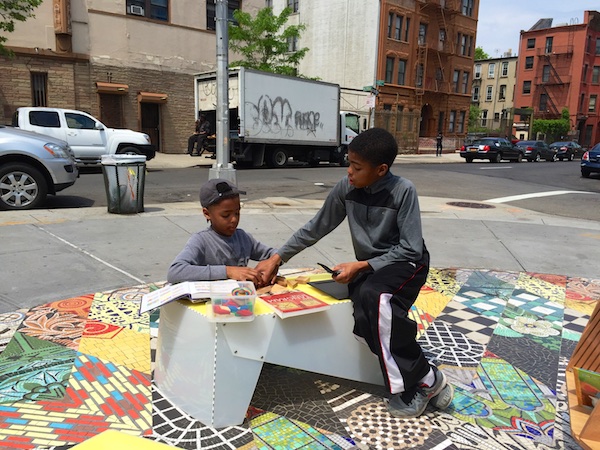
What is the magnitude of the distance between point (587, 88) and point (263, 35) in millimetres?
50703

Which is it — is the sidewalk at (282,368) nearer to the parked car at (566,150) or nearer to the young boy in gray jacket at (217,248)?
the young boy in gray jacket at (217,248)

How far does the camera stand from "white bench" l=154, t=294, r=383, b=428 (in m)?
2.47

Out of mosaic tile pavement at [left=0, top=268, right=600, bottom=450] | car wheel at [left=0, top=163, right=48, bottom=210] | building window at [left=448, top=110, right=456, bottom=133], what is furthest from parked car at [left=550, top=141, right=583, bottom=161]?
mosaic tile pavement at [left=0, top=268, right=600, bottom=450]

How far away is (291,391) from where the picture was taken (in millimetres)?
3025

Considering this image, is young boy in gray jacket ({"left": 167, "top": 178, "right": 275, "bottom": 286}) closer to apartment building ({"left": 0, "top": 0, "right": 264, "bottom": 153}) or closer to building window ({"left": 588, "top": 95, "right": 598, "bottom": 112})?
apartment building ({"left": 0, "top": 0, "right": 264, "bottom": 153})

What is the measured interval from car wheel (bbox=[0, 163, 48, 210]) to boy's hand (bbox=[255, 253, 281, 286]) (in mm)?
6971

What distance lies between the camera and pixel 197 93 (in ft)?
68.8

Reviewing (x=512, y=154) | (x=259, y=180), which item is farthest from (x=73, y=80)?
(x=512, y=154)

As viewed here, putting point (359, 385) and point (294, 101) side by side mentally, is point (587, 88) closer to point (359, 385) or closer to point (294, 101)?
point (294, 101)

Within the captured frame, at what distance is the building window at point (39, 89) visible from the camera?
2141cm

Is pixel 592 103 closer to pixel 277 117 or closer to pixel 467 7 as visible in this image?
pixel 467 7

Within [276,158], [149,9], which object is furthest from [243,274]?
[149,9]

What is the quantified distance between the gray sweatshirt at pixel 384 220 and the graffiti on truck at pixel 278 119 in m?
16.3

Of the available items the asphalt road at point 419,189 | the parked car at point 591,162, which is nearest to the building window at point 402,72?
the parked car at point 591,162
